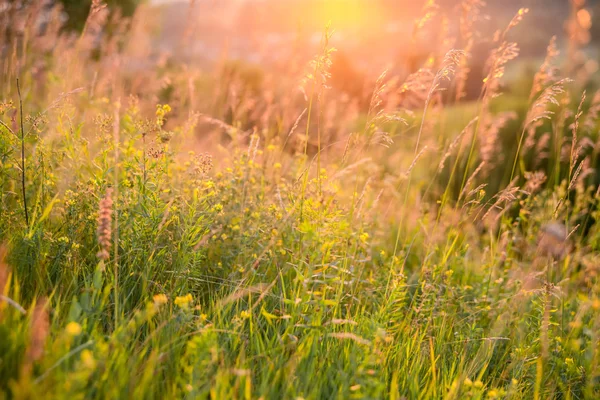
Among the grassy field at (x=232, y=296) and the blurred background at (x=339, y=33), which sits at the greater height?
the blurred background at (x=339, y=33)

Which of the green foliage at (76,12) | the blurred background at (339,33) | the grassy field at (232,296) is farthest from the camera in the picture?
the green foliage at (76,12)

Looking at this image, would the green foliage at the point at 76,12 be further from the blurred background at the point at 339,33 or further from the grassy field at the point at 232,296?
the grassy field at the point at 232,296

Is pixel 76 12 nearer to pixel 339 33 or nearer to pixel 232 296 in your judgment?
pixel 339 33

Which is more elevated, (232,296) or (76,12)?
(76,12)

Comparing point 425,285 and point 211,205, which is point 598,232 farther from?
point 211,205

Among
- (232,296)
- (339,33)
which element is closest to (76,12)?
(339,33)

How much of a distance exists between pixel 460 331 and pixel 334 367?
937 mm

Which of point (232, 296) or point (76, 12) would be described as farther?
point (76, 12)

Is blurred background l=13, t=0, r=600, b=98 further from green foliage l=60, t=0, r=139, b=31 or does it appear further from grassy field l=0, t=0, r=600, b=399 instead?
grassy field l=0, t=0, r=600, b=399

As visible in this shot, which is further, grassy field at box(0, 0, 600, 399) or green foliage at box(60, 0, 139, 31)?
green foliage at box(60, 0, 139, 31)

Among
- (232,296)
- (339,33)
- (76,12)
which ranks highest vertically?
(76,12)

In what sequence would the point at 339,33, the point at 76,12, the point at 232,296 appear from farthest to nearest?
the point at 339,33 → the point at 76,12 → the point at 232,296

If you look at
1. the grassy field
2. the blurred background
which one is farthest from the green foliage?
the grassy field

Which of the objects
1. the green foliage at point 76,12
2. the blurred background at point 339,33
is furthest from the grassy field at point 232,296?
the green foliage at point 76,12
